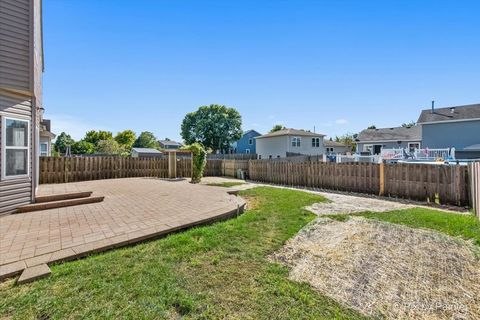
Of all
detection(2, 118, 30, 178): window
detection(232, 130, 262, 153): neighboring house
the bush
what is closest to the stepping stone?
detection(2, 118, 30, 178): window

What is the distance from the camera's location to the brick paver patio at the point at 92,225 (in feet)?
11.1

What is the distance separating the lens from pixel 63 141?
54656 millimetres

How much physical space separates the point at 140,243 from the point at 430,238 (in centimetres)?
526

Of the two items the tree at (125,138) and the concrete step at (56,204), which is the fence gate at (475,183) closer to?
the concrete step at (56,204)

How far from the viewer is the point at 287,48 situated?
14133 millimetres

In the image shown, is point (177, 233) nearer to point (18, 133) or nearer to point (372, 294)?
point (372, 294)

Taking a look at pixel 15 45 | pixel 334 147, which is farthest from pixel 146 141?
pixel 15 45

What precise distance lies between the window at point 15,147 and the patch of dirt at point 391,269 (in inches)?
256

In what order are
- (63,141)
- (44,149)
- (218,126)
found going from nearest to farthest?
(44,149) → (218,126) → (63,141)

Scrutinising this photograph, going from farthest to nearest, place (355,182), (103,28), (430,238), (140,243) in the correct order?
(103,28)
(355,182)
(430,238)
(140,243)

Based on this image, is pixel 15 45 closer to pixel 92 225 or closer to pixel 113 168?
pixel 92 225

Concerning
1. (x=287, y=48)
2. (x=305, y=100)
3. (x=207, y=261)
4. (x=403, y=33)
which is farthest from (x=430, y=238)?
(x=305, y=100)

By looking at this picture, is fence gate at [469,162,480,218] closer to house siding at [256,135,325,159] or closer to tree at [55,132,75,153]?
house siding at [256,135,325,159]

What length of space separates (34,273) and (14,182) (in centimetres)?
441
